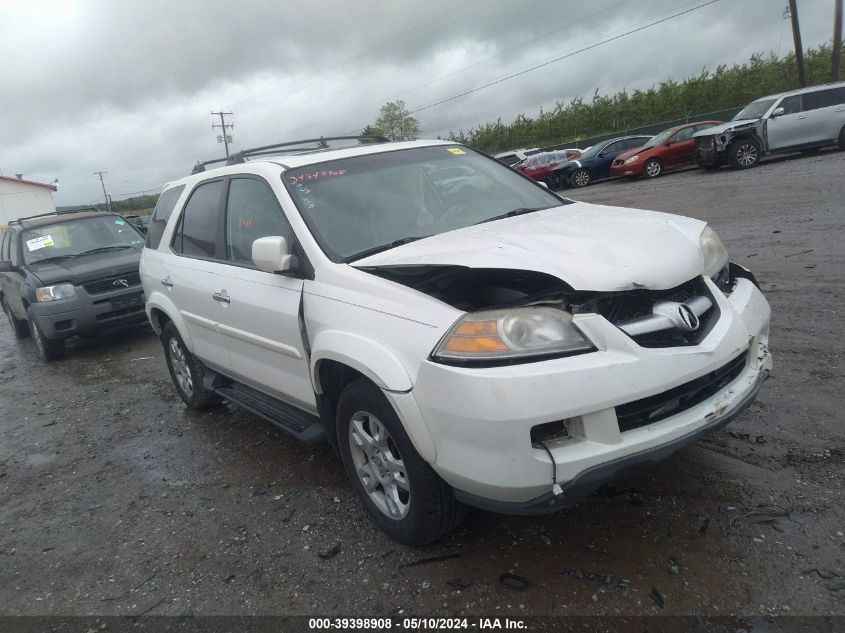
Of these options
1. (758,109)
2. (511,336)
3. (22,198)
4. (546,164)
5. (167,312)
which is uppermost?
(22,198)

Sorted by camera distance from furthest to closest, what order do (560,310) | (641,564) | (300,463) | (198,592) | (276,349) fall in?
1. (300,463)
2. (276,349)
3. (198,592)
4. (641,564)
5. (560,310)

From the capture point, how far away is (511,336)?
2299 millimetres

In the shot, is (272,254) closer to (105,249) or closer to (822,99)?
(105,249)

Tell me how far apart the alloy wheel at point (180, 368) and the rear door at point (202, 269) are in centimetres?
52

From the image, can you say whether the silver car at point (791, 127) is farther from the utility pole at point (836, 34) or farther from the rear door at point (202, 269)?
the rear door at point (202, 269)

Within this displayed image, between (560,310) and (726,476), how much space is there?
4.67 feet

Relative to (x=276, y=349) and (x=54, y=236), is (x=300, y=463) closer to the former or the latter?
(x=276, y=349)

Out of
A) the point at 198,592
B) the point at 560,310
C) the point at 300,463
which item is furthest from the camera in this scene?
the point at 300,463

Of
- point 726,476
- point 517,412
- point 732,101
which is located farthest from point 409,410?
point 732,101

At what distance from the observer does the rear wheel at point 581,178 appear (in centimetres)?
2080

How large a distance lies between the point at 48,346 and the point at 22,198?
56017 mm

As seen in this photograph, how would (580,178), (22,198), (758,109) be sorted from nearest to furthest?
1. (758,109)
2. (580,178)
3. (22,198)

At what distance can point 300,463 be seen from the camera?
155 inches

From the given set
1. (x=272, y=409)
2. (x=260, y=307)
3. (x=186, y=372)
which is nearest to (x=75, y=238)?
(x=186, y=372)
